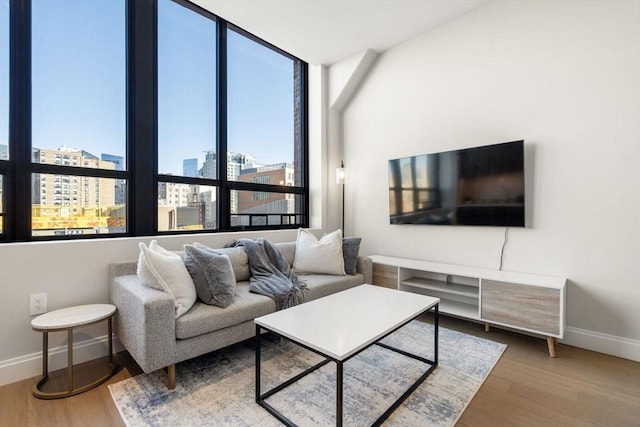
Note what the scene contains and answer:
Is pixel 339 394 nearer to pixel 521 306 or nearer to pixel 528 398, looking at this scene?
pixel 528 398

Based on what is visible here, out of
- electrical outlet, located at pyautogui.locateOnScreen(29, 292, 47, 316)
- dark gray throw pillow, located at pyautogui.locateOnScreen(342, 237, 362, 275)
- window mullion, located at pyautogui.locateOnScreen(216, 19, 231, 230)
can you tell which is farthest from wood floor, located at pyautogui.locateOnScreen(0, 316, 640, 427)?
window mullion, located at pyautogui.locateOnScreen(216, 19, 231, 230)

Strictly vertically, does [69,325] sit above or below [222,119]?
below

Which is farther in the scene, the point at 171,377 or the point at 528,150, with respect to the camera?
the point at 528,150

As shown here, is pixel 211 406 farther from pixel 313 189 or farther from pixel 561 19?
pixel 561 19

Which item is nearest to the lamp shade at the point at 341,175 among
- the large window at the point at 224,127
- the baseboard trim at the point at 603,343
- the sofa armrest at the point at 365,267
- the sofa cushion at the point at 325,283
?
the large window at the point at 224,127

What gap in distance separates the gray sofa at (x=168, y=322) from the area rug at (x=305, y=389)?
182mm

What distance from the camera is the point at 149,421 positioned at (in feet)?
4.85

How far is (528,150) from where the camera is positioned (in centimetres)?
255

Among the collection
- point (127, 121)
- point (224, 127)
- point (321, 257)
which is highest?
point (224, 127)

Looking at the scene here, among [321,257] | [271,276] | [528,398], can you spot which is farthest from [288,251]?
[528,398]

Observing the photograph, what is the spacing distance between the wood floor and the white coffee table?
1.37 ft

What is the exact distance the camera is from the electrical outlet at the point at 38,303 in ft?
6.24

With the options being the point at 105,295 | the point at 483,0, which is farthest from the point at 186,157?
the point at 483,0

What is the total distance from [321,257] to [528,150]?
6.84 ft
